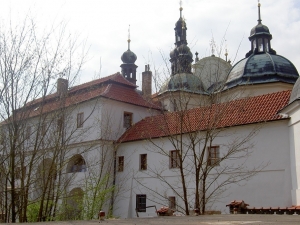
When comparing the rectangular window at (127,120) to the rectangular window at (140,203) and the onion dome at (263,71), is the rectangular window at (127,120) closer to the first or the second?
the rectangular window at (140,203)

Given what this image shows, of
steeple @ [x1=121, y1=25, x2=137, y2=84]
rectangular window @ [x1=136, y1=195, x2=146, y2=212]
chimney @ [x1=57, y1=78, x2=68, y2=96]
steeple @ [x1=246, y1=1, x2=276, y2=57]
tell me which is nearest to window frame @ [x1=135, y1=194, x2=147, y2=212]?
rectangular window @ [x1=136, y1=195, x2=146, y2=212]

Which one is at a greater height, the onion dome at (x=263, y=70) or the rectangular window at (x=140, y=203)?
the onion dome at (x=263, y=70)

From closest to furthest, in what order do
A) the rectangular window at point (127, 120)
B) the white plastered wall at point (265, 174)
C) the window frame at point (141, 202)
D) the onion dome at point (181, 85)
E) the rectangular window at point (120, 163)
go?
the onion dome at point (181, 85) < the white plastered wall at point (265, 174) < the window frame at point (141, 202) < the rectangular window at point (120, 163) < the rectangular window at point (127, 120)

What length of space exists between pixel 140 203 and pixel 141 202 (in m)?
0.09

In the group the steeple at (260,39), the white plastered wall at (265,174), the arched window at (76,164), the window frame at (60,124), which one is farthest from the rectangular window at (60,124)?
the steeple at (260,39)

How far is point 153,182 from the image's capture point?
24.0 m

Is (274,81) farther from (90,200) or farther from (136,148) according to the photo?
(90,200)

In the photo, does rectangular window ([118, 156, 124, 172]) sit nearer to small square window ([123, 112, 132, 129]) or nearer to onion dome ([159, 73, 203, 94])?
small square window ([123, 112, 132, 129])

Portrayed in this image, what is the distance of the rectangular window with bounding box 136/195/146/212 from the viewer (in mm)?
24219

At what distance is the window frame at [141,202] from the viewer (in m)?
24.2

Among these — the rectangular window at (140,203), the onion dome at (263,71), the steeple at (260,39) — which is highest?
the steeple at (260,39)

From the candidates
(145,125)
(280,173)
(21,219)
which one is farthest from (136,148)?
(21,219)

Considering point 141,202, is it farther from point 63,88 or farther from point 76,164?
point 63,88

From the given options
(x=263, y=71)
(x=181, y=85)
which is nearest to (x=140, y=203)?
Answer: (x=181, y=85)
